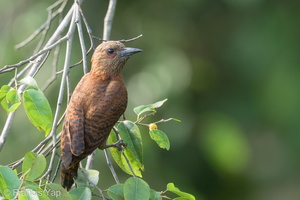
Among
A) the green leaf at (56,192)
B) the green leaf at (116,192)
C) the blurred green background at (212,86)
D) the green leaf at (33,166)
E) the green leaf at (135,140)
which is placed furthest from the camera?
the blurred green background at (212,86)

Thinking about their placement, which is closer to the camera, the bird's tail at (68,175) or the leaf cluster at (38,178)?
the leaf cluster at (38,178)

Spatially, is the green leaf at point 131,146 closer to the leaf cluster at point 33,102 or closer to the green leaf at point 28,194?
the leaf cluster at point 33,102

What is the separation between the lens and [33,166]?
8.58 feet

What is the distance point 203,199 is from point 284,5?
273 cm

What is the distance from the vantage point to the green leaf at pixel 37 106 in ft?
8.52

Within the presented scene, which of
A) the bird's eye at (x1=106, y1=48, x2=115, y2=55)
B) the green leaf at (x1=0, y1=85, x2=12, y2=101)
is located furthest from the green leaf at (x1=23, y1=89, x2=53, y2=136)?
the bird's eye at (x1=106, y1=48, x2=115, y2=55)

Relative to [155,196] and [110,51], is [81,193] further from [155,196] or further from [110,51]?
[110,51]

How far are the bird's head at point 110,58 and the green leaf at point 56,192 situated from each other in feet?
4.32

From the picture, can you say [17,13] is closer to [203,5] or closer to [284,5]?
[203,5]

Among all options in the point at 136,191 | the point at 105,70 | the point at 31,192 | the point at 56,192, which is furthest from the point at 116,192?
the point at 105,70

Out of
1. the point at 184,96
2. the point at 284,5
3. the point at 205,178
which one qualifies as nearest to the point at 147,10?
the point at 184,96

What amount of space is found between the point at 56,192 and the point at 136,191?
369 mm

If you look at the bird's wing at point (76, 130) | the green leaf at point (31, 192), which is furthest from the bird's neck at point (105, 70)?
the green leaf at point (31, 192)

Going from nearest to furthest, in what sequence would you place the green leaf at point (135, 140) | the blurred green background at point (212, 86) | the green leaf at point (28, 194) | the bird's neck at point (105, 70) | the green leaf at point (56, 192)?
the green leaf at point (28, 194) → the green leaf at point (56, 192) → the green leaf at point (135, 140) → the bird's neck at point (105, 70) → the blurred green background at point (212, 86)
